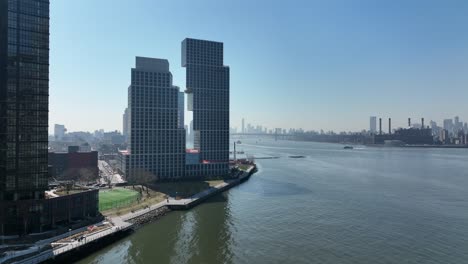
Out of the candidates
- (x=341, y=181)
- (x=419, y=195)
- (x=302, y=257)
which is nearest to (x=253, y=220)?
(x=302, y=257)

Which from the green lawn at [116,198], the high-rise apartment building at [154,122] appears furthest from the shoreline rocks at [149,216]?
the high-rise apartment building at [154,122]

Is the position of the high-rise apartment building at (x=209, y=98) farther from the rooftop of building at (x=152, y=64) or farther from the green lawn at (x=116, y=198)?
the green lawn at (x=116, y=198)

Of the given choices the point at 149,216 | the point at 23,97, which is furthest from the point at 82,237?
the point at 23,97

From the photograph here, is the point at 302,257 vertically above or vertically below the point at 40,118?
below

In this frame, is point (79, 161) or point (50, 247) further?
point (79, 161)

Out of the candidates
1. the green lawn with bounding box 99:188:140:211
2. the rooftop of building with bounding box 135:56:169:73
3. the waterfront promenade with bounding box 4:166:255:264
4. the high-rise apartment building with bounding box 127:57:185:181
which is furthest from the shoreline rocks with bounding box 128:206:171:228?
the rooftop of building with bounding box 135:56:169:73

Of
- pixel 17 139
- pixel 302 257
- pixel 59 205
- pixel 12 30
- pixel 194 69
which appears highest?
pixel 194 69

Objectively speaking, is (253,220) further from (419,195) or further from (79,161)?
(79,161)

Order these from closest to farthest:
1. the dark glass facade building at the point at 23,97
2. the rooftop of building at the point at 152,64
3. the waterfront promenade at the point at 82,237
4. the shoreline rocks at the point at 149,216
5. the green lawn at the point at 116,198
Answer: the waterfront promenade at the point at 82,237, the dark glass facade building at the point at 23,97, the shoreline rocks at the point at 149,216, the green lawn at the point at 116,198, the rooftop of building at the point at 152,64
